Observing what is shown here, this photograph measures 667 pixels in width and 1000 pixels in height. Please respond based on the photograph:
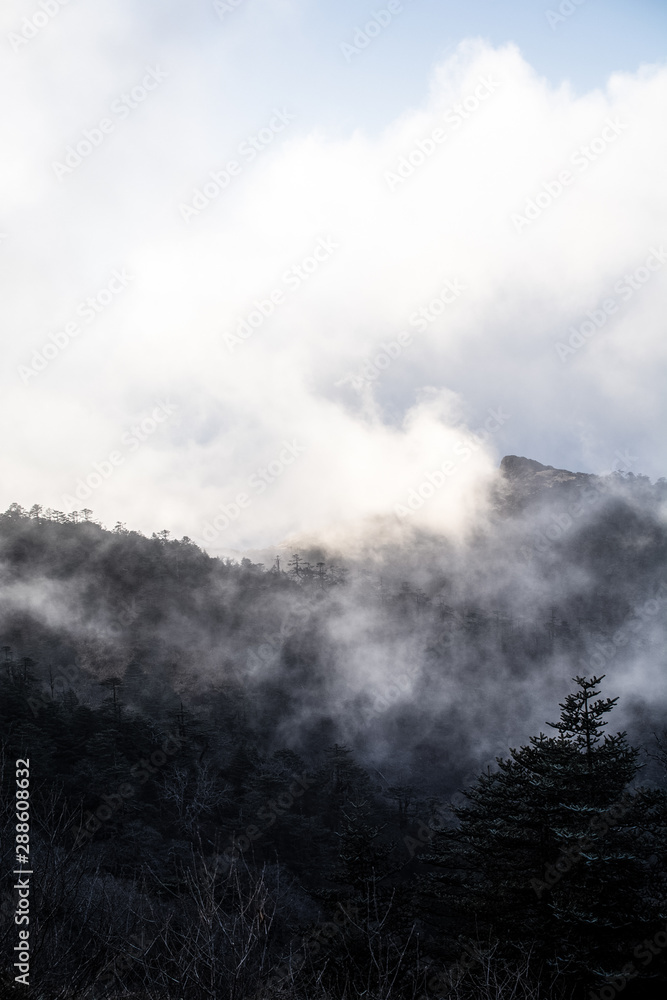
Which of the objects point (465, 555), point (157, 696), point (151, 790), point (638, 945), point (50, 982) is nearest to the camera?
point (50, 982)

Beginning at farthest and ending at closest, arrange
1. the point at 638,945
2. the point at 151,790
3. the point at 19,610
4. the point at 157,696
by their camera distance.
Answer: the point at 19,610
the point at 157,696
the point at 151,790
the point at 638,945

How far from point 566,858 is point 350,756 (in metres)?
53.5

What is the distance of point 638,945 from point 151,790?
3652cm

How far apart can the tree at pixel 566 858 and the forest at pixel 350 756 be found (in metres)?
0.08

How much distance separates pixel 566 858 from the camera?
16.1 metres

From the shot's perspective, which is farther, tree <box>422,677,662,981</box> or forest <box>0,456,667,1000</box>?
tree <box>422,677,662,981</box>

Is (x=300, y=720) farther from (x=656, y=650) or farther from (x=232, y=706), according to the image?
(x=656, y=650)

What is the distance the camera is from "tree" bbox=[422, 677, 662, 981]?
15.4 meters

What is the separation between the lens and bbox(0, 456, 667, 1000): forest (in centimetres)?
1441

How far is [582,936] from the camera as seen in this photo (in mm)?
15438

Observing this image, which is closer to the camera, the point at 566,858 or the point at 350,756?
the point at 566,858

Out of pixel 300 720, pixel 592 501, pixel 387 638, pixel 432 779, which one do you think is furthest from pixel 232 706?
pixel 592 501

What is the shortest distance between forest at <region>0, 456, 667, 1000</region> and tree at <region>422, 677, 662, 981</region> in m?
0.08

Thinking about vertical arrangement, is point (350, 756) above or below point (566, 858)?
below
